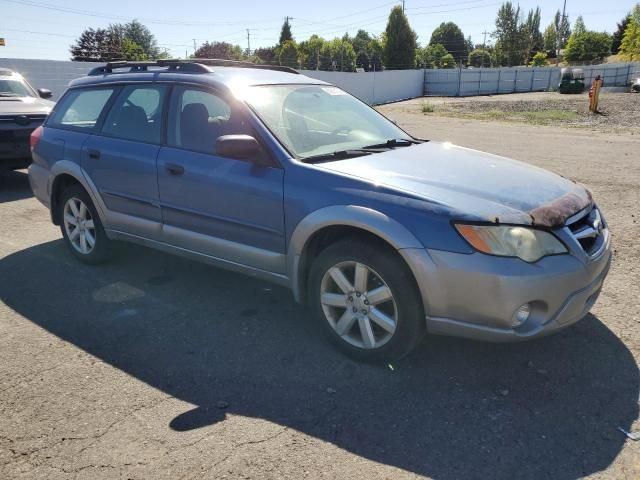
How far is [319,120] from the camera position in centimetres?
412

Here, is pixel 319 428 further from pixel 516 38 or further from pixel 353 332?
pixel 516 38

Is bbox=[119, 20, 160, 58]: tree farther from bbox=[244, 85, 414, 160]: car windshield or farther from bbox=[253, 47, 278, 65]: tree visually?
bbox=[244, 85, 414, 160]: car windshield

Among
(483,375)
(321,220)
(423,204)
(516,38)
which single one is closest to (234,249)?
(321,220)

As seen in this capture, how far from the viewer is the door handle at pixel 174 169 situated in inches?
159

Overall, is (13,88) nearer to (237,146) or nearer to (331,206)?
(237,146)

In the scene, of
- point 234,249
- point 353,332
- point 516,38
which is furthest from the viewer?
point 516,38

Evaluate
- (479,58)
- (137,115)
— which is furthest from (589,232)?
(479,58)

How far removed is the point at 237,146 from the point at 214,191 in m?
0.49

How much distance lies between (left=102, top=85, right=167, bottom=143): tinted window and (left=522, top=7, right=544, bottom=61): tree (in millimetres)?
97446

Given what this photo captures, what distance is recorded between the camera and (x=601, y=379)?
3.14m

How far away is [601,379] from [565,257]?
30.8 inches

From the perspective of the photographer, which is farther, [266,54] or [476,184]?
[266,54]

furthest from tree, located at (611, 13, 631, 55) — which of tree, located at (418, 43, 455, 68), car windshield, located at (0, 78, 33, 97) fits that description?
car windshield, located at (0, 78, 33, 97)

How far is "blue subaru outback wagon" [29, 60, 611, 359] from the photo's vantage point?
114 inches
